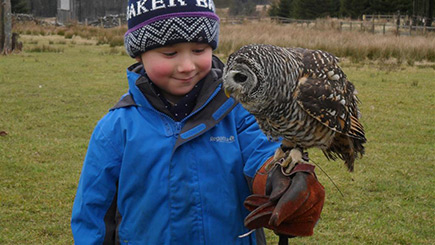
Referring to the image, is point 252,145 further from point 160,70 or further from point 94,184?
point 94,184

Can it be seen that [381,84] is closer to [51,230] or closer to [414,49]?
[414,49]

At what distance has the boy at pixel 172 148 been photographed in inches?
88.8

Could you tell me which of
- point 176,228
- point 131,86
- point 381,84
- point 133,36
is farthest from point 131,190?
point 381,84

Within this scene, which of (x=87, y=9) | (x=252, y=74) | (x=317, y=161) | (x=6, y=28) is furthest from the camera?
(x=87, y=9)

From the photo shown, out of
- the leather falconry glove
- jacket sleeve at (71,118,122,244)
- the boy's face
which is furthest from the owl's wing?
jacket sleeve at (71,118,122,244)

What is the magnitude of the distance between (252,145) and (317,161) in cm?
373

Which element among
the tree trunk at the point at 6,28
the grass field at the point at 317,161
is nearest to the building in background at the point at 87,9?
the tree trunk at the point at 6,28

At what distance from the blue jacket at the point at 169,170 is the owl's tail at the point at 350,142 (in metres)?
0.43

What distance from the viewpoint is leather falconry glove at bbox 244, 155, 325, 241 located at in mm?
2037

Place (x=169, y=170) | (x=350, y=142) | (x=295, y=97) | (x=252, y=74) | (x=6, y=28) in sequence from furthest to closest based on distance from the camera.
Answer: (x=6, y=28) → (x=350, y=142) → (x=169, y=170) → (x=295, y=97) → (x=252, y=74)

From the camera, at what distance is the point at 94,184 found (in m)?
2.36

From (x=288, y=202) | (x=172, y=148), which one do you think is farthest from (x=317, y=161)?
(x=288, y=202)

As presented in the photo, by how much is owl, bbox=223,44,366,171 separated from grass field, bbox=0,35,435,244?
1.89 metres

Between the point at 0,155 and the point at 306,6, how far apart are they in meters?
43.0
